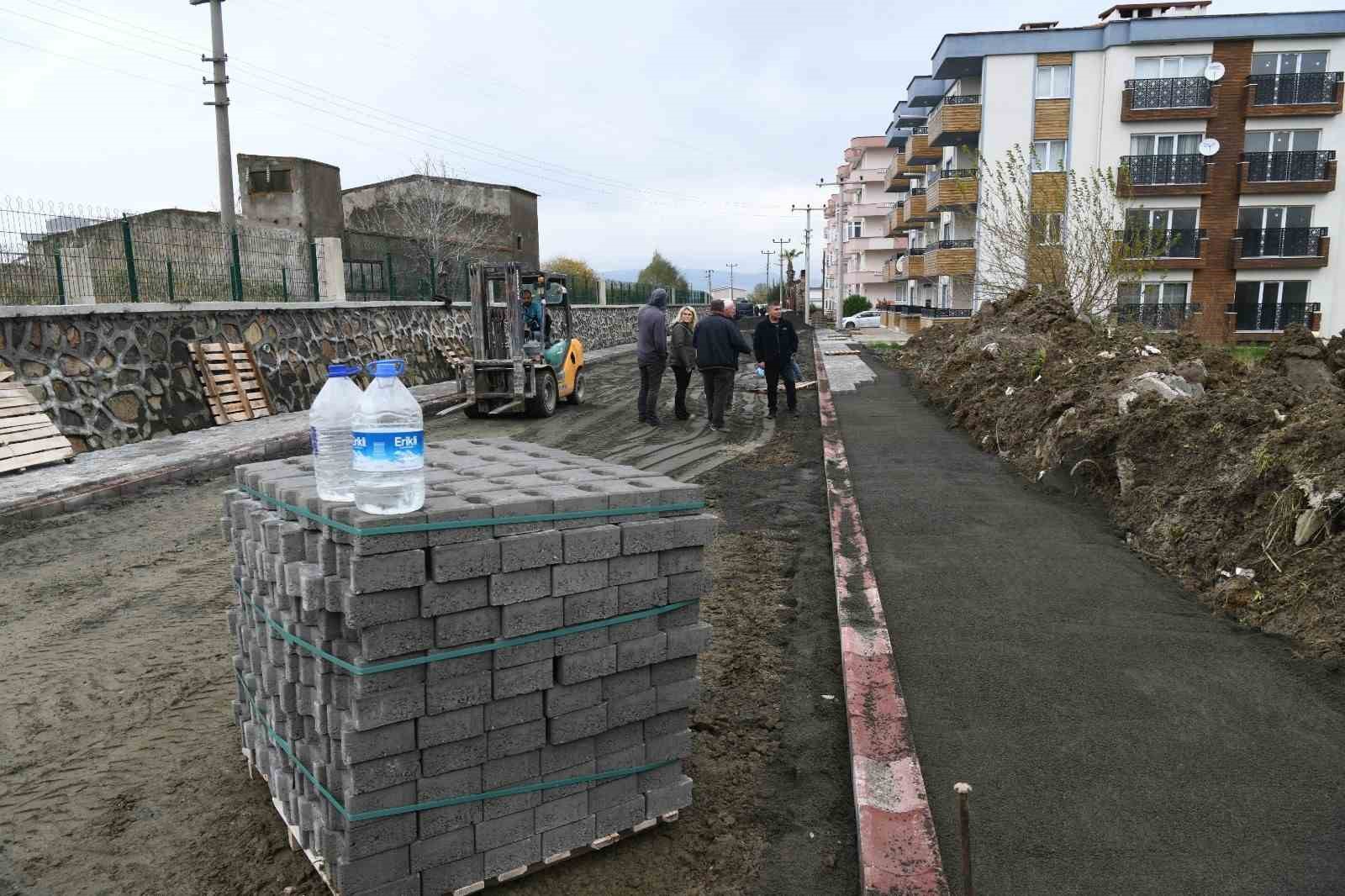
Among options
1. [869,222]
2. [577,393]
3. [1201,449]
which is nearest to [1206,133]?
[577,393]

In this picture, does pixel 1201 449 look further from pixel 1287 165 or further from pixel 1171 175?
pixel 1287 165

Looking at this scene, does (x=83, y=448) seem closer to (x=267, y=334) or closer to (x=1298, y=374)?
(x=267, y=334)

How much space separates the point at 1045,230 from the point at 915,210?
31.6m

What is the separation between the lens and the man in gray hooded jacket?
13938 mm

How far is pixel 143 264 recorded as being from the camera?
43.5ft

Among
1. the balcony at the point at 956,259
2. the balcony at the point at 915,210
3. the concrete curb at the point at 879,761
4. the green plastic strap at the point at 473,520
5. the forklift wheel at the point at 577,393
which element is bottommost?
the concrete curb at the point at 879,761

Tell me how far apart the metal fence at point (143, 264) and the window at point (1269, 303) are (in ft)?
120

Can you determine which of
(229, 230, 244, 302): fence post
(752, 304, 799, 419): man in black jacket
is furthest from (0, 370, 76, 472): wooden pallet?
(752, 304, 799, 419): man in black jacket

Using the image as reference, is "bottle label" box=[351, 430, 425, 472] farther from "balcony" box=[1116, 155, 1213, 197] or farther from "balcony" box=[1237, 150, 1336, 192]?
"balcony" box=[1237, 150, 1336, 192]

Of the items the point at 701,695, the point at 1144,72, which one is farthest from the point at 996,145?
the point at 701,695

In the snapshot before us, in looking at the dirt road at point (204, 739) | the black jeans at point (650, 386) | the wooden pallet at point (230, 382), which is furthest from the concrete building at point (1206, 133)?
the dirt road at point (204, 739)

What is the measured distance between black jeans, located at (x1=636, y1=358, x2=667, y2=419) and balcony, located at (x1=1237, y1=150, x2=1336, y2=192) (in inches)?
1319

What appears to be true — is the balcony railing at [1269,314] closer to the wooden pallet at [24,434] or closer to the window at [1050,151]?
the window at [1050,151]

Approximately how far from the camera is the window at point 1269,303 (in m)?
37.4
